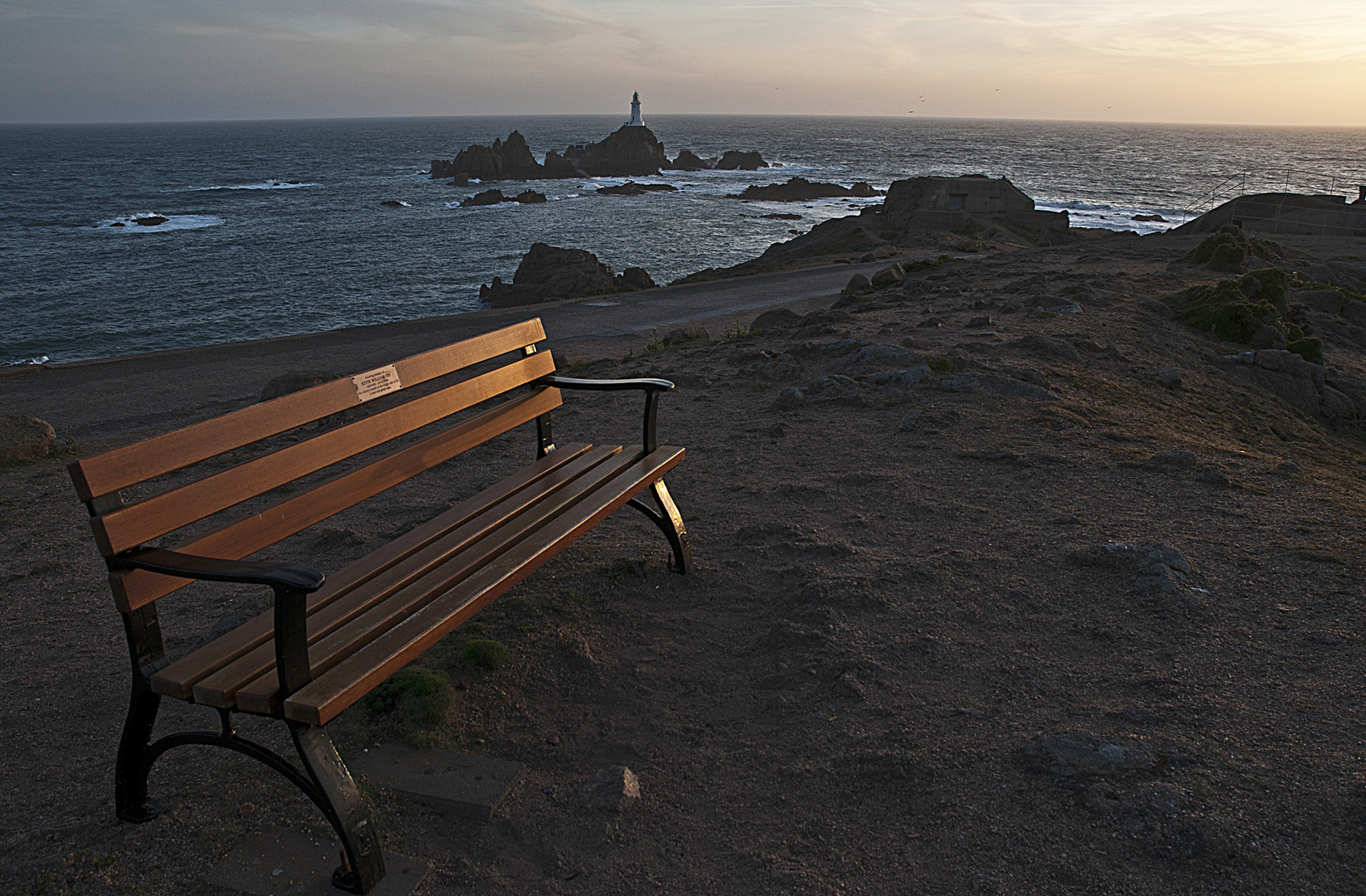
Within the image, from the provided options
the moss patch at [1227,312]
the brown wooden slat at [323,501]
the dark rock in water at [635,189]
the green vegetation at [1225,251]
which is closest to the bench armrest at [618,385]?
the brown wooden slat at [323,501]

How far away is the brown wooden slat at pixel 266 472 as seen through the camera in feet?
6.47

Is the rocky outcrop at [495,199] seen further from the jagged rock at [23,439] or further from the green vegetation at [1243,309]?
the green vegetation at [1243,309]

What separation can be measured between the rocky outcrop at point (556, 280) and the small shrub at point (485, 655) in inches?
815

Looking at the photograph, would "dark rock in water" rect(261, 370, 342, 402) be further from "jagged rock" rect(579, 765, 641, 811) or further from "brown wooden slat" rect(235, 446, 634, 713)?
"jagged rock" rect(579, 765, 641, 811)

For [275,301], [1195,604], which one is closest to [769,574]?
[1195,604]

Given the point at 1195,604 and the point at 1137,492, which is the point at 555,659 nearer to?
the point at 1195,604

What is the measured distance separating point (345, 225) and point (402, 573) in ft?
161

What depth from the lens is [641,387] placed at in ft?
11.5

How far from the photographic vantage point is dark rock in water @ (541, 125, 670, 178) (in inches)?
3438

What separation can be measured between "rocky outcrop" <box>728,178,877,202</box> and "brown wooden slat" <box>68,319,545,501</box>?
196ft

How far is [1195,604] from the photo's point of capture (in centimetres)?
319

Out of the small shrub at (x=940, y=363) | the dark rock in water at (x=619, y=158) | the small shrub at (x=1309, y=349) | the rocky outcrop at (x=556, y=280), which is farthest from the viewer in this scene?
the dark rock in water at (x=619, y=158)

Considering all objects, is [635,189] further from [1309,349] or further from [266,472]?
[266,472]

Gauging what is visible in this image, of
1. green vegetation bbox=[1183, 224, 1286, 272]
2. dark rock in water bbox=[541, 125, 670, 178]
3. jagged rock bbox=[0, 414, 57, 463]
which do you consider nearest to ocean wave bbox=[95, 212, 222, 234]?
dark rock in water bbox=[541, 125, 670, 178]
